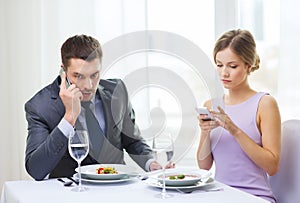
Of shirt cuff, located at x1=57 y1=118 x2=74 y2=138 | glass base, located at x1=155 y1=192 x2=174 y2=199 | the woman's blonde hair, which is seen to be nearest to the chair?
the woman's blonde hair

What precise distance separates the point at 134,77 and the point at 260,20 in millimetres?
786

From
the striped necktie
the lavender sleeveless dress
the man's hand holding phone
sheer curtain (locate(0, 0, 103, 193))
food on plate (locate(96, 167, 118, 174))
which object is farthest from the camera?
sheer curtain (locate(0, 0, 103, 193))

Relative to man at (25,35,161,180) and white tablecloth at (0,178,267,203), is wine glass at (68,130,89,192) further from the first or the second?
man at (25,35,161,180)

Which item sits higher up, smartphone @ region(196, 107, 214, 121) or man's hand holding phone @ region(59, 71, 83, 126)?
man's hand holding phone @ region(59, 71, 83, 126)

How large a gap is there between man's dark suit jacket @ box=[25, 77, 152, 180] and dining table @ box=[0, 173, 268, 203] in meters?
0.13

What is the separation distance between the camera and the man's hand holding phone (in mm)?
1982

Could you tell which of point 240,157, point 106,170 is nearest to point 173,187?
point 106,170

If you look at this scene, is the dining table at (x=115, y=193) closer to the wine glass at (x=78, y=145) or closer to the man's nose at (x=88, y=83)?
the wine glass at (x=78, y=145)

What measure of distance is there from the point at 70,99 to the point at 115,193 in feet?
1.66

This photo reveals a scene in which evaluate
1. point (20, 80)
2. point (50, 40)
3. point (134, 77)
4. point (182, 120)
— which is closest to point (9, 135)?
point (20, 80)

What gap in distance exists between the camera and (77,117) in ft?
7.06

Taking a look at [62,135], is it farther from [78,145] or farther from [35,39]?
[35,39]

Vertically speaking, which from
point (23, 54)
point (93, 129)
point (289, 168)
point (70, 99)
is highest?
point (23, 54)

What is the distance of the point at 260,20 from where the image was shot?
2.95 metres
